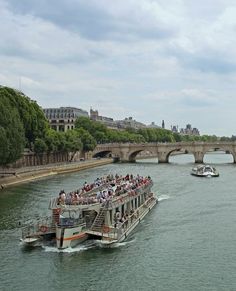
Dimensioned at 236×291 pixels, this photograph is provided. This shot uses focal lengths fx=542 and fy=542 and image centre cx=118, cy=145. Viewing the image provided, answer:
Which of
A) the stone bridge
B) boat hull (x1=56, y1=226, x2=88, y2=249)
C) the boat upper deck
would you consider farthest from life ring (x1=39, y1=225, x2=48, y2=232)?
the stone bridge

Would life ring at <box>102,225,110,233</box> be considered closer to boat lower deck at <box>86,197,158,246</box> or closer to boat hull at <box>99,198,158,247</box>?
boat lower deck at <box>86,197,158,246</box>

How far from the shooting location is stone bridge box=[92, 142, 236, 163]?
132 meters

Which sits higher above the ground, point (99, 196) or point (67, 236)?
point (99, 196)

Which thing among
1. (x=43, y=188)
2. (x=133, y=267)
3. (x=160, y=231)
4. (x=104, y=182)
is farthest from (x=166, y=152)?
(x=133, y=267)

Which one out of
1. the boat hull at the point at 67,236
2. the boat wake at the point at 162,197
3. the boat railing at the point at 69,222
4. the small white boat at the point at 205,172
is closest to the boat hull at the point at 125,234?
the boat hull at the point at 67,236

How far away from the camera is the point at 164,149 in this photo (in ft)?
445

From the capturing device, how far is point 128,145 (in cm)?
14162

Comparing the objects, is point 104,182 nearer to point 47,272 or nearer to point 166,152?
point 47,272

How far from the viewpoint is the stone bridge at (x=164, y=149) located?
132 meters

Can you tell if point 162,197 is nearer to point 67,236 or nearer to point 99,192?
point 99,192

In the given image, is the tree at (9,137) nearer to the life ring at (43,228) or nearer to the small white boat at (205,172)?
the life ring at (43,228)

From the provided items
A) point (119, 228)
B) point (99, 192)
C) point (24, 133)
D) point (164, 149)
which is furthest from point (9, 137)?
point (164, 149)

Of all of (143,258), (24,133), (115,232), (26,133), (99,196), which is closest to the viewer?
(143,258)

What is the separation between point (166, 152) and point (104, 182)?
84380 mm
